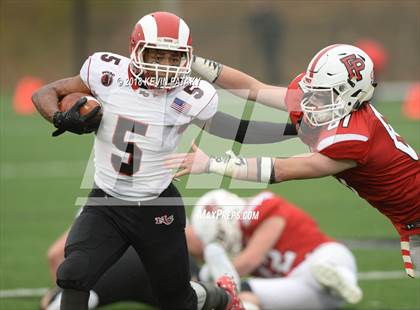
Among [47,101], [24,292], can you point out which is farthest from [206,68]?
[24,292]

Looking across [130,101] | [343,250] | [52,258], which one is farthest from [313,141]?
[52,258]

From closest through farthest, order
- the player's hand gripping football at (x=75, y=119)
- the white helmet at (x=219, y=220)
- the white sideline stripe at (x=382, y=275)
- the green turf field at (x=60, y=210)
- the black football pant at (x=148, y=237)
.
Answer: the player's hand gripping football at (x=75, y=119) → the black football pant at (x=148, y=237) → the white helmet at (x=219, y=220) → the green turf field at (x=60, y=210) → the white sideline stripe at (x=382, y=275)

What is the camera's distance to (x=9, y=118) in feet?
47.5

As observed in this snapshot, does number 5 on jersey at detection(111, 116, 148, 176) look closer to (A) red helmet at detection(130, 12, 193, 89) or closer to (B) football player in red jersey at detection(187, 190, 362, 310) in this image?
(A) red helmet at detection(130, 12, 193, 89)

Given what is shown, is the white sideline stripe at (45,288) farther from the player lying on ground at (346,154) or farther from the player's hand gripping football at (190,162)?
the player's hand gripping football at (190,162)

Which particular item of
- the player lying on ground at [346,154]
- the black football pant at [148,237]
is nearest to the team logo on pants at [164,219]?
the black football pant at [148,237]

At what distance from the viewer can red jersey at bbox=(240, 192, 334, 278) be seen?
5113 mm

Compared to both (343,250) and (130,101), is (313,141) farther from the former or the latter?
(343,250)

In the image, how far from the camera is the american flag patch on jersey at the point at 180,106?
3.99 metres

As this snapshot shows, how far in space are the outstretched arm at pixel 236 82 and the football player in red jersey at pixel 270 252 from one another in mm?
877

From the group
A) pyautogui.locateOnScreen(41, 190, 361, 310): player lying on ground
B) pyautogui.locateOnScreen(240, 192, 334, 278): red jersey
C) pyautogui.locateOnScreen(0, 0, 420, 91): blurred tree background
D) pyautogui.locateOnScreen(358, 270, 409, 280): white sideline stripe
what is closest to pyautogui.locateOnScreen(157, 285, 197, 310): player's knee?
pyautogui.locateOnScreen(41, 190, 361, 310): player lying on ground

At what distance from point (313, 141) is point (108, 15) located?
1515 cm

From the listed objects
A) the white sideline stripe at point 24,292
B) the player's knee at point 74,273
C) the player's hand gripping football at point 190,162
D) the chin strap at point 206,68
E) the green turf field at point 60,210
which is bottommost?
the green turf field at point 60,210

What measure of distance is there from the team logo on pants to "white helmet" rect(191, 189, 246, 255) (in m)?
A: 1.14
